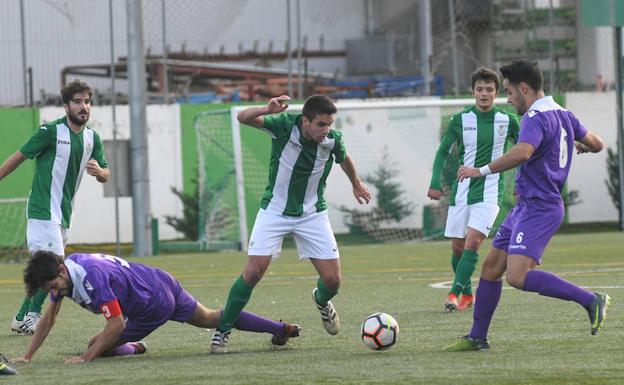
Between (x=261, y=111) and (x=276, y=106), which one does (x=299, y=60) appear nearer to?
(x=261, y=111)

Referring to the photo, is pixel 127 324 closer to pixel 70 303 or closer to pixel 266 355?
pixel 266 355

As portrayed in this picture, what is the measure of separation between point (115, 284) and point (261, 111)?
1.49 m

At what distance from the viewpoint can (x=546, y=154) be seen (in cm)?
852

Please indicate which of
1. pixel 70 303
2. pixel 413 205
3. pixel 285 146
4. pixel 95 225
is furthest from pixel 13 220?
pixel 285 146

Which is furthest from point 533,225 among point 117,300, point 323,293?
point 117,300

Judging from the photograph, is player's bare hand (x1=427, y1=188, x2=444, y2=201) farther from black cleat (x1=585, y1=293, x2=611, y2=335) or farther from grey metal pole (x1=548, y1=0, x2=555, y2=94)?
grey metal pole (x1=548, y1=0, x2=555, y2=94)

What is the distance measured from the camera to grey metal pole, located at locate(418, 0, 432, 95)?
26.7 meters

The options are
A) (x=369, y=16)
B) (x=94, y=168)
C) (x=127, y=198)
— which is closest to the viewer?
(x=94, y=168)

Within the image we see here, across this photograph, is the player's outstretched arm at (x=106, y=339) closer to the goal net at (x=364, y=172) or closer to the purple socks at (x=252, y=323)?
the purple socks at (x=252, y=323)

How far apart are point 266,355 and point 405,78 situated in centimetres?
1930

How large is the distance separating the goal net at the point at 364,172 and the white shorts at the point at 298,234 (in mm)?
13225

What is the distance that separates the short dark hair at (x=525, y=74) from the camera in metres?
8.55

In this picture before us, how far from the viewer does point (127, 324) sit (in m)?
8.98

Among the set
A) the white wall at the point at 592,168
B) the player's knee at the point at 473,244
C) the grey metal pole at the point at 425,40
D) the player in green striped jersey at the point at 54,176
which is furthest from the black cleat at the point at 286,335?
the white wall at the point at 592,168
